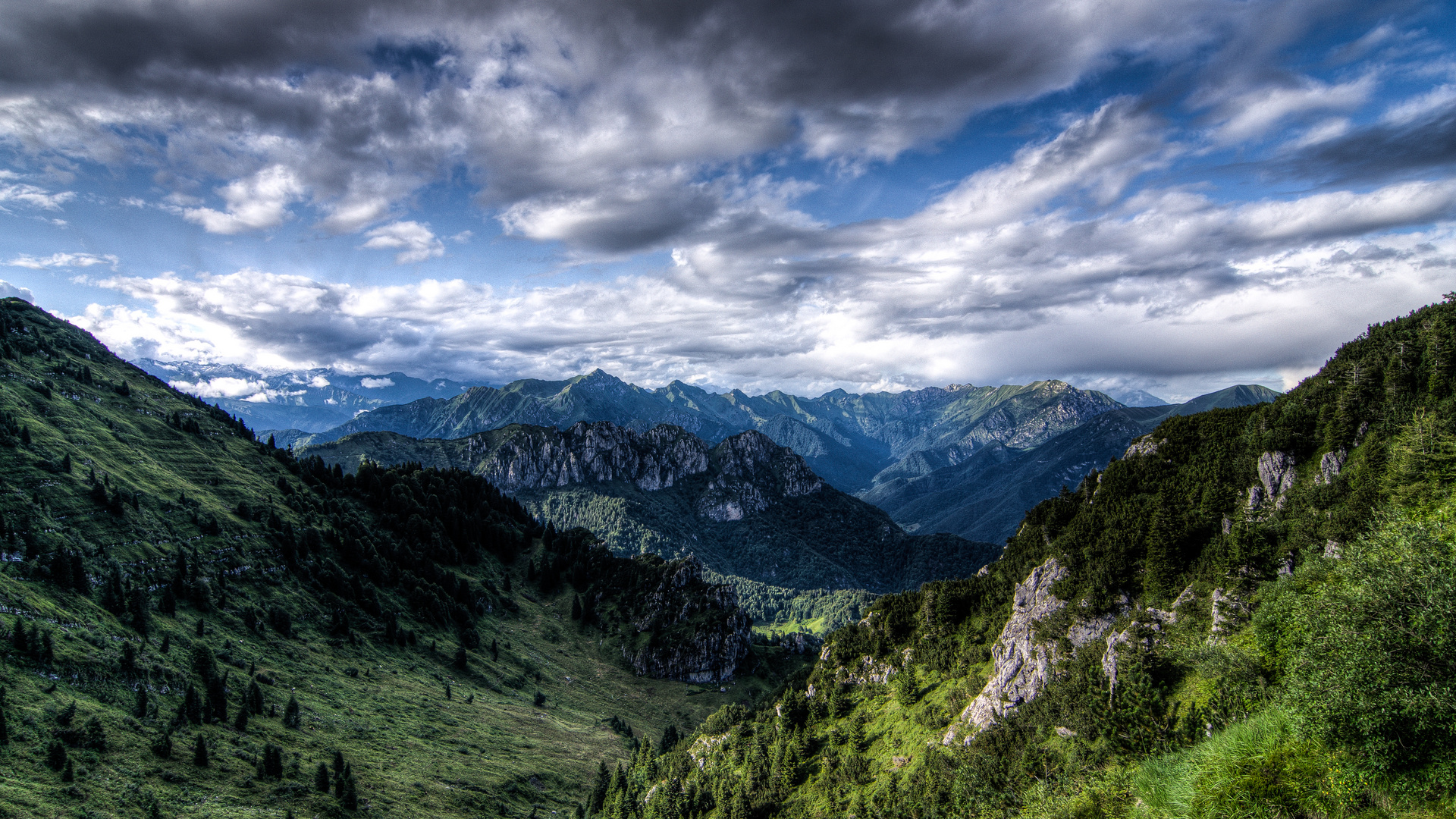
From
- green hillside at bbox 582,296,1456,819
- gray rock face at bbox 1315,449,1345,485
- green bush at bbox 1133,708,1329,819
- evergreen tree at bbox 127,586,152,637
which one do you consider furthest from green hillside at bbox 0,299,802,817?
gray rock face at bbox 1315,449,1345,485

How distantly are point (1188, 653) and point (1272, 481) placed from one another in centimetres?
2929

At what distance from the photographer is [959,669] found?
252 feet

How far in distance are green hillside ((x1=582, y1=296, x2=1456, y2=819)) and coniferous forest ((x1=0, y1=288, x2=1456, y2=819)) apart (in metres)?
0.23

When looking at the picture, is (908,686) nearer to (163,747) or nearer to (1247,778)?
(1247,778)

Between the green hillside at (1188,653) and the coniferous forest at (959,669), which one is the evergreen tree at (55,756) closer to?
the coniferous forest at (959,669)

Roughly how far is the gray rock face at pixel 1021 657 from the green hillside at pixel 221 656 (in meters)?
84.1

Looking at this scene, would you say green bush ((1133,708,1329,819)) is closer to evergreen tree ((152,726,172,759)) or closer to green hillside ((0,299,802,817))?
green hillside ((0,299,802,817))

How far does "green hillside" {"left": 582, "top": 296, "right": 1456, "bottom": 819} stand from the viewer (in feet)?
69.9

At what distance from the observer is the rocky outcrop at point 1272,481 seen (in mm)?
59688

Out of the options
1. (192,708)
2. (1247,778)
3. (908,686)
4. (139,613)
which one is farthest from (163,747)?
(1247,778)

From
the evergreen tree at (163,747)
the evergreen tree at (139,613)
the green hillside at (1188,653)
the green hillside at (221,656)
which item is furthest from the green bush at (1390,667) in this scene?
the evergreen tree at (139,613)

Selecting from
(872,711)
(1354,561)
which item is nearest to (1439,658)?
(1354,561)

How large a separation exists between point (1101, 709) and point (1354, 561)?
31.7 m

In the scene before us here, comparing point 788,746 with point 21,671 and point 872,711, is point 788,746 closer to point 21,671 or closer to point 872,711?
point 872,711
